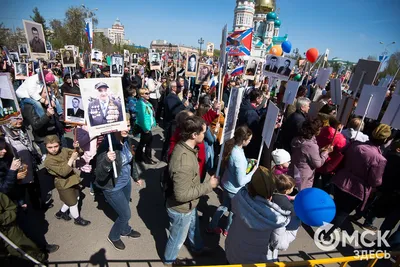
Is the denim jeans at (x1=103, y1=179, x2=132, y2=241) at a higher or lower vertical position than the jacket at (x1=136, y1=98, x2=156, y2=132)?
lower

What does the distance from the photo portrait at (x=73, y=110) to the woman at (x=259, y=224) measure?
2765 millimetres

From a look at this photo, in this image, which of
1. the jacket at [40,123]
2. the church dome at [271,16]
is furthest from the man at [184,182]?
the church dome at [271,16]

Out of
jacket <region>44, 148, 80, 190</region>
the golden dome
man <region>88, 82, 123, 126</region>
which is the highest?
the golden dome

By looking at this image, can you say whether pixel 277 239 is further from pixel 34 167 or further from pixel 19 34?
pixel 19 34

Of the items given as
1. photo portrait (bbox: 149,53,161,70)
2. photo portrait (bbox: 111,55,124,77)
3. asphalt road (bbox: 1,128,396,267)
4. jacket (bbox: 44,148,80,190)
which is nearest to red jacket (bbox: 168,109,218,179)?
asphalt road (bbox: 1,128,396,267)

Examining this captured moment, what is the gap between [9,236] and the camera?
2.30 metres

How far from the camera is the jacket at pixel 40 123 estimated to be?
420 cm

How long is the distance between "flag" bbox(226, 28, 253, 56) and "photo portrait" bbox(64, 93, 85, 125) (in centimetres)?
449

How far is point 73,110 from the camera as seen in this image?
11.4ft

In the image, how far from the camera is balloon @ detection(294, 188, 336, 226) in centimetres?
191

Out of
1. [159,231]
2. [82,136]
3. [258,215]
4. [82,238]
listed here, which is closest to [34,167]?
[82,136]

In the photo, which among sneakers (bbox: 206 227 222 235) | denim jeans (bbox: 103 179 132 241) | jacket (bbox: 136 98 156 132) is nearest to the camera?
denim jeans (bbox: 103 179 132 241)

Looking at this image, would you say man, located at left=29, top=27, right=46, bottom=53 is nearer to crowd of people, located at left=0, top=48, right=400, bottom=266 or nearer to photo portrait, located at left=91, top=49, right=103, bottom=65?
crowd of people, located at left=0, top=48, right=400, bottom=266

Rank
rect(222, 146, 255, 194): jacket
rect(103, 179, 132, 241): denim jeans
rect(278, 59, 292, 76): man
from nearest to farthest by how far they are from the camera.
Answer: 1. rect(103, 179, 132, 241): denim jeans
2. rect(222, 146, 255, 194): jacket
3. rect(278, 59, 292, 76): man
